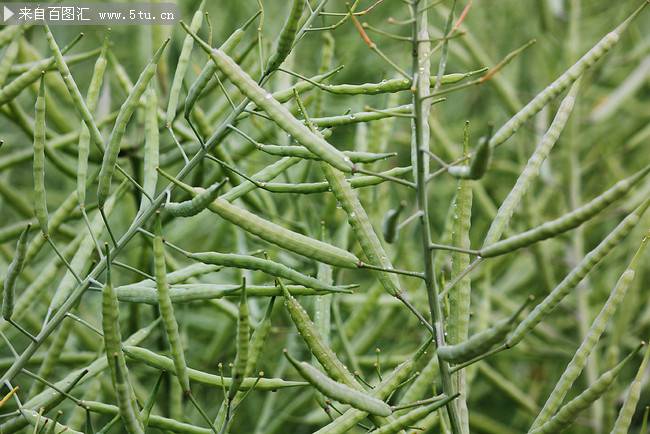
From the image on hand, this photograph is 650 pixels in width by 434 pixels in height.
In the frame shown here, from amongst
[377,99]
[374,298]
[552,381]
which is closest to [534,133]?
[377,99]

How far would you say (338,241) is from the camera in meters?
0.83

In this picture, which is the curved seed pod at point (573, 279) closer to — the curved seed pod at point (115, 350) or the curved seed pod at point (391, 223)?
the curved seed pod at point (391, 223)

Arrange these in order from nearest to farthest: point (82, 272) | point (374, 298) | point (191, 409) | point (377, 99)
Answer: point (82, 272) < point (374, 298) < point (191, 409) < point (377, 99)

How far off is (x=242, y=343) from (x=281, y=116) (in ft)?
0.41

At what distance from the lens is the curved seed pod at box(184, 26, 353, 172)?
0.44 metres

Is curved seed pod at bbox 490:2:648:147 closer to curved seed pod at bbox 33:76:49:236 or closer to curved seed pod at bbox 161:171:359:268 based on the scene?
curved seed pod at bbox 161:171:359:268

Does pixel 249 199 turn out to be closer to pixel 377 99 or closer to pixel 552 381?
pixel 377 99

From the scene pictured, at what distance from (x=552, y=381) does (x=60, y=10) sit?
0.87 metres

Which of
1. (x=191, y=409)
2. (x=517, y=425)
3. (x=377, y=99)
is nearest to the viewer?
(x=191, y=409)

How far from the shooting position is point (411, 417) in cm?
43

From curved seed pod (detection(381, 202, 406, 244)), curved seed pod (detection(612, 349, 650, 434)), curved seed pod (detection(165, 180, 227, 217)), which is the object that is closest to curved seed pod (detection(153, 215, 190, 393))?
curved seed pod (detection(165, 180, 227, 217))

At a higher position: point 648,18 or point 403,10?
point 648,18

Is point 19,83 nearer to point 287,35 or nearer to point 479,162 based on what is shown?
point 287,35

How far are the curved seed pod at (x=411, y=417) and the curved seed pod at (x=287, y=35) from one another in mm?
218
